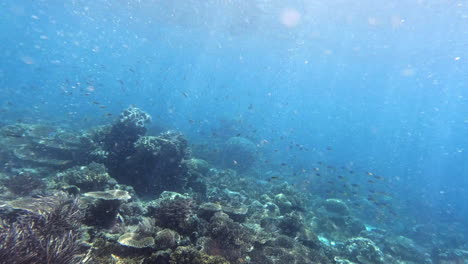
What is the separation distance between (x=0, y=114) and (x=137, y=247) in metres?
34.2

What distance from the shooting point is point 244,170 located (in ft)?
78.9

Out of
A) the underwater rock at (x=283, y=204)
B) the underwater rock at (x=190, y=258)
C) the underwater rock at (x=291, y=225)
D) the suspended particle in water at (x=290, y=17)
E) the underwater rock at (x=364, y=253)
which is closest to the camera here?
the underwater rock at (x=190, y=258)

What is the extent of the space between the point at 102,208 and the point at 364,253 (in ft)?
35.6

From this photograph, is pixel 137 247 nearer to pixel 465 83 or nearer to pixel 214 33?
pixel 214 33

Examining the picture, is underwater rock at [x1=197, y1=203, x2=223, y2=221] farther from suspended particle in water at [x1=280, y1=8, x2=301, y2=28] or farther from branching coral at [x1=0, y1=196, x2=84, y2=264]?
suspended particle in water at [x1=280, y1=8, x2=301, y2=28]

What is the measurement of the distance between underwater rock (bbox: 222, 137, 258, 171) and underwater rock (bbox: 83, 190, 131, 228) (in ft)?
56.6

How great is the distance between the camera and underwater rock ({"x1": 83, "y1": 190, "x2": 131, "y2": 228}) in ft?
21.0

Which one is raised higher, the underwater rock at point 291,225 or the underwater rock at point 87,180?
the underwater rock at point 291,225

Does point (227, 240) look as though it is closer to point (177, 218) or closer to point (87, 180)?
point (177, 218)

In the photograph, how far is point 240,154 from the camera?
24859 mm

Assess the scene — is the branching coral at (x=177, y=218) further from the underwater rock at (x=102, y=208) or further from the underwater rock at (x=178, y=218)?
the underwater rock at (x=102, y=208)

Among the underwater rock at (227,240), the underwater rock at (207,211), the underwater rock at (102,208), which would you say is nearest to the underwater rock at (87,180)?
the underwater rock at (102,208)

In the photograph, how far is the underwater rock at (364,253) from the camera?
10.8 m

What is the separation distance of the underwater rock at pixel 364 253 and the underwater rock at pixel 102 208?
32.8 feet
